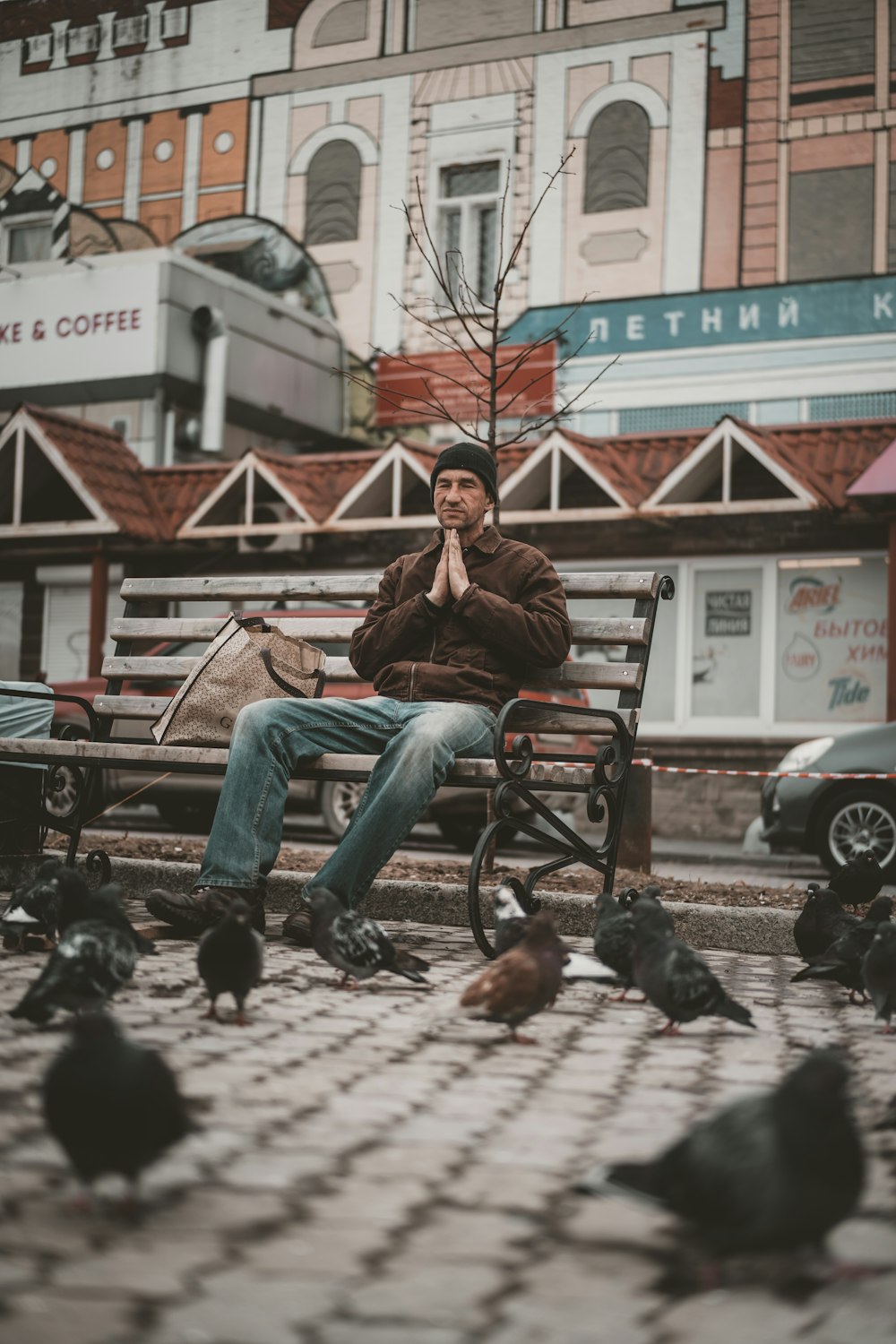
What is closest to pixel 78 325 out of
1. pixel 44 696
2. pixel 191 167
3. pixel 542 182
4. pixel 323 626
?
pixel 191 167

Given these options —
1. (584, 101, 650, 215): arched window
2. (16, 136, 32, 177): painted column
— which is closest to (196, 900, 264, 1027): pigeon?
(584, 101, 650, 215): arched window

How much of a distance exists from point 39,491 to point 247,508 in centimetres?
335

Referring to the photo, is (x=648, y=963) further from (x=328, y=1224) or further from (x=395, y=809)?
(x=328, y=1224)

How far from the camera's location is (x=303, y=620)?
6781 mm

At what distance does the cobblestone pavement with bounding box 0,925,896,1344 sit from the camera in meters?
2.01

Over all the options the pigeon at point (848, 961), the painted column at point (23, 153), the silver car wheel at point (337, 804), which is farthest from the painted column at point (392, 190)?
the pigeon at point (848, 961)

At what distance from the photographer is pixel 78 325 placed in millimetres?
22312

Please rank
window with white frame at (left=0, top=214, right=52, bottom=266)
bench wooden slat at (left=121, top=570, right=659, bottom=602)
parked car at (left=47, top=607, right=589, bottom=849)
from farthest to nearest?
1. window with white frame at (left=0, top=214, right=52, bottom=266)
2. parked car at (left=47, top=607, right=589, bottom=849)
3. bench wooden slat at (left=121, top=570, right=659, bottom=602)

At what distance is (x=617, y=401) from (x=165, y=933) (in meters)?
17.2

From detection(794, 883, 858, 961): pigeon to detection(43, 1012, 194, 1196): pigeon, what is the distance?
11.1 ft

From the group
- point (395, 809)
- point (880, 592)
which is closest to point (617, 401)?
point (880, 592)

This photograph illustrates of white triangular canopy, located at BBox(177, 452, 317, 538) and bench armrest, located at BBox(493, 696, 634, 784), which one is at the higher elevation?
white triangular canopy, located at BBox(177, 452, 317, 538)

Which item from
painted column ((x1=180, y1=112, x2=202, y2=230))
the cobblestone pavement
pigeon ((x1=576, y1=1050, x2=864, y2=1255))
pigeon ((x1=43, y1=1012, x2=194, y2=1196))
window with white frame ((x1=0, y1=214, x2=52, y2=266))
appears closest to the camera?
the cobblestone pavement

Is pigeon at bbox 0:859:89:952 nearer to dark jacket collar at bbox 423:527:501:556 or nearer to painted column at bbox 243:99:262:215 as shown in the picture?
dark jacket collar at bbox 423:527:501:556
